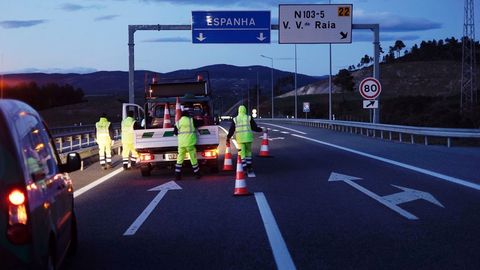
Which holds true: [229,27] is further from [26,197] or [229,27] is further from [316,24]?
[26,197]

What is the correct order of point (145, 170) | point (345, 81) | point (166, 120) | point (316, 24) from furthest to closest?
point (345, 81) < point (316, 24) < point (166, 120) < point (145, 170)

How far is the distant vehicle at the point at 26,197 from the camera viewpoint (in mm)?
5145

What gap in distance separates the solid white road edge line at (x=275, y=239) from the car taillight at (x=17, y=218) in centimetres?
294

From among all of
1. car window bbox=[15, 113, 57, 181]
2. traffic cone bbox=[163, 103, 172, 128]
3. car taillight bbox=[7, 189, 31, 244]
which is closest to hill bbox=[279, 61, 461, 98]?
traffic cone bbox=[163, 103, 172, 128]

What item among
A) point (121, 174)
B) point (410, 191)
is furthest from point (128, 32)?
point (410, 191)

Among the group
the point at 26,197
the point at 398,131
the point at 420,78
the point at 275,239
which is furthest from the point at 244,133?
the point at 420,78

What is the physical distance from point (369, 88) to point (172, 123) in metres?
14.3

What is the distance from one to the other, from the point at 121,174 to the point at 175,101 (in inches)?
103

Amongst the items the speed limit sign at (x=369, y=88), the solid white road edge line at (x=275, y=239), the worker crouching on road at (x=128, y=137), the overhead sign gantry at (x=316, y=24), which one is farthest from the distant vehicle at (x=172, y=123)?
the overhead sign gantry at (x=316, y=24)

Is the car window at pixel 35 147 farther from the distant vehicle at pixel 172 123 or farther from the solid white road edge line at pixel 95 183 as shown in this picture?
the distant vehicle at pixel 172 123

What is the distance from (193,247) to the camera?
336 inches

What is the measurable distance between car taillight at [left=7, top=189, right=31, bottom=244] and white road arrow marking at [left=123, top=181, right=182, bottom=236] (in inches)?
176

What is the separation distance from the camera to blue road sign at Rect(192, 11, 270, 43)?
3484 cm

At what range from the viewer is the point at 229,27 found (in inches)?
1375
